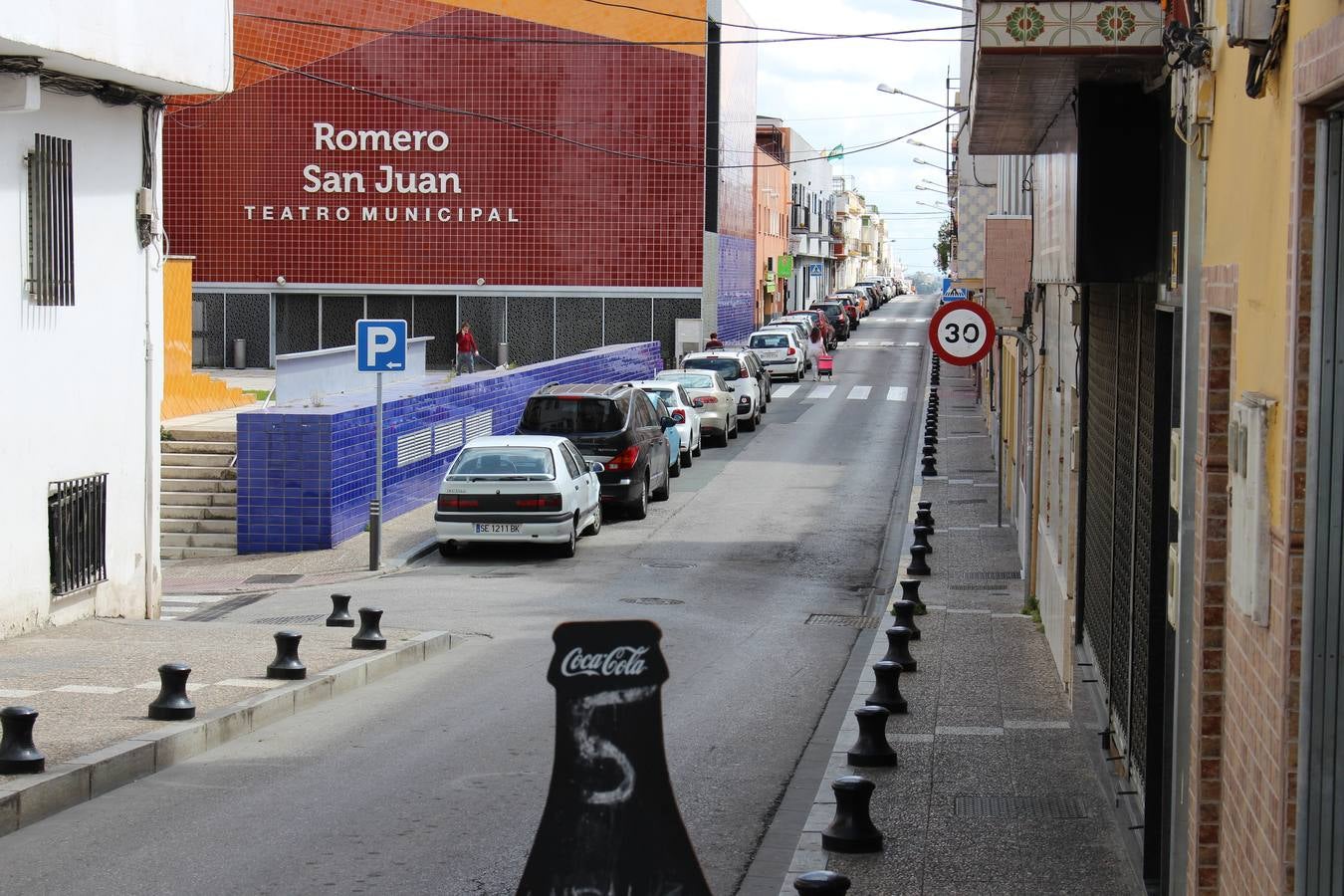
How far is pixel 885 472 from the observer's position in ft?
97.5

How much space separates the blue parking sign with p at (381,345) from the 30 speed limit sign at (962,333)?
6427 mm

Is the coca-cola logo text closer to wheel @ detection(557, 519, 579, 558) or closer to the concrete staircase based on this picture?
wheel @ detection(557, 519, 579, 558)

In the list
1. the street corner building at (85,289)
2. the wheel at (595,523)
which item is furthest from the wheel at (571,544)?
the street corner building at (85,289)

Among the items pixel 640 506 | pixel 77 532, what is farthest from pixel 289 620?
pixel 640 506

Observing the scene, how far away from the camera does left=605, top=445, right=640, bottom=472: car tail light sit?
23.4m

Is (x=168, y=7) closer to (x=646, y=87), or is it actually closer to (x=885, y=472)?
(x=885, y=472)

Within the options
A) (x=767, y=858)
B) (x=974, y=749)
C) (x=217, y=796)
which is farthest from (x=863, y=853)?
(x=217, y=796)

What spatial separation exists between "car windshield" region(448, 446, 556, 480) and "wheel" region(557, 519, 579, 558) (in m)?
0.72

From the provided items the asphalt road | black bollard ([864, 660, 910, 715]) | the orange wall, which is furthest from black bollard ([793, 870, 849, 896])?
the orange wall

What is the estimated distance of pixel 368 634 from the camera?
1395cm

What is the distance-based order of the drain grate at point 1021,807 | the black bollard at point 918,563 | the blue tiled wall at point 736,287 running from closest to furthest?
the drain grate at point 1021,807, the black bollard at point 918,563, the blue tiled wall at point 736,287

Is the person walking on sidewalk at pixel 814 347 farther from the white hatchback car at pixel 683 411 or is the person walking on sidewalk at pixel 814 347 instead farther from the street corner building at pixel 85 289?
the street corner building at pixel 85 289

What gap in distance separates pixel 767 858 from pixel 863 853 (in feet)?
1.70

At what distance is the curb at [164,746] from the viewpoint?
8820mm
